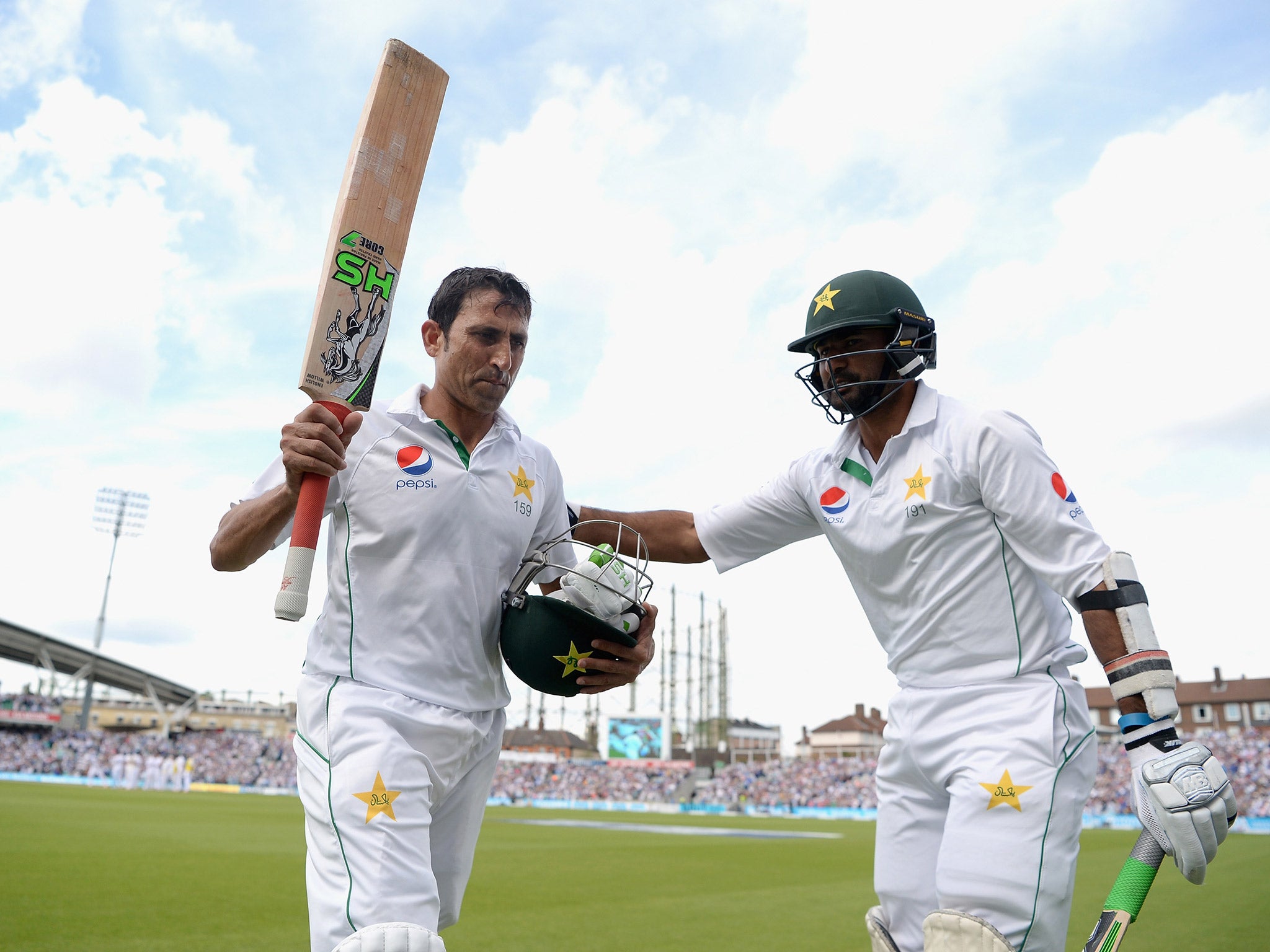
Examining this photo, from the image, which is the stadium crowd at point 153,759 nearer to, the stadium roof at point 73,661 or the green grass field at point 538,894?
the stadium roof at point 73,661

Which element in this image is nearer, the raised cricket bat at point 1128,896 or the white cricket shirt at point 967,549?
the raised cricket bat at point 1128,896

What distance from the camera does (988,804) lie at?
293cm

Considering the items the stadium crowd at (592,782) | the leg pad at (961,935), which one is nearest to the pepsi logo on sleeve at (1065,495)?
the leg pad at (961,935)

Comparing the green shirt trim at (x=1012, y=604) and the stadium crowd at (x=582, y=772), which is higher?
the green shirt trim at (x=1012, y=604)

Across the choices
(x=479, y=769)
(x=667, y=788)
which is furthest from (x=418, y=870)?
(x=667, y=788)

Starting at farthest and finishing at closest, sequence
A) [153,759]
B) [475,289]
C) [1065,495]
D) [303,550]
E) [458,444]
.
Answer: [153,759]
[475,289]
[458,444]
[1065,495]
[303,550]

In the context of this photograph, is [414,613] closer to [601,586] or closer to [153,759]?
[601,586]

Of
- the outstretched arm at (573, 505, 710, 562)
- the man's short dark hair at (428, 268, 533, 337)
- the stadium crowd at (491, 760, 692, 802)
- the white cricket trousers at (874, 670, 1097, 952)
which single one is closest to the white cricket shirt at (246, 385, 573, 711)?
the man's short dark hair at (428, 268, 533, 337)

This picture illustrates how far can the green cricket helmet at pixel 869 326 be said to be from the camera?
3.69 m

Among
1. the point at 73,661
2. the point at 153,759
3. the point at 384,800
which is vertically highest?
the point at 73,661

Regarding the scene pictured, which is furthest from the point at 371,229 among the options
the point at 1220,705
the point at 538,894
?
the point at 1220,705

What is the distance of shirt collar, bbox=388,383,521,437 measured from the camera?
339cm

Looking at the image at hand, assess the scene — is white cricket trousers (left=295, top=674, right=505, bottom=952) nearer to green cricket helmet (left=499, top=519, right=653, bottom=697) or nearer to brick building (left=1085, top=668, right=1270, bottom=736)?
green cricket helmet (left=499, top=519, right=653, bottom=697)

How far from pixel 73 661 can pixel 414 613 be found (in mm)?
63983
